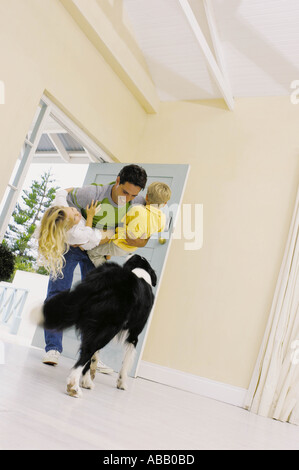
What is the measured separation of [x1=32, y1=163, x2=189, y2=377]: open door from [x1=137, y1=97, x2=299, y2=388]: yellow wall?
12.3 inches

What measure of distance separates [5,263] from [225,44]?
293 centimetres

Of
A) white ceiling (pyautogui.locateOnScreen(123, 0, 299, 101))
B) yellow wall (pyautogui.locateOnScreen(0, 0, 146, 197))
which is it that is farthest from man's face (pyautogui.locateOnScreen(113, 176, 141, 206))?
white ceiling (pyautogui.locateOnScreen(123, 0, 299, 101))

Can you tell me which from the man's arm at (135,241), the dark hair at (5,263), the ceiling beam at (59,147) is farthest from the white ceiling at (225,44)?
the dark hair at (5,263)

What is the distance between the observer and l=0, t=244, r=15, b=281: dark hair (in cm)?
156

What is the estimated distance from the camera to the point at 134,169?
2.23 m

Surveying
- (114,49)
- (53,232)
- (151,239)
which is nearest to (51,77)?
(114,49)

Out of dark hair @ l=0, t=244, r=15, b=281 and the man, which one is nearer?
dark hair @ l=0, t=244, r=15, b=281

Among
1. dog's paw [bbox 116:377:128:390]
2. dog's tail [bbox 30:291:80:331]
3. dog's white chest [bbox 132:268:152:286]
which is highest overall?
dog's white chest [bbox 132:268:152:286]

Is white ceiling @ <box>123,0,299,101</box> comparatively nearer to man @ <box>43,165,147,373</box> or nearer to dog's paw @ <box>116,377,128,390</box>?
man @ <box>43,165,147,373</box>

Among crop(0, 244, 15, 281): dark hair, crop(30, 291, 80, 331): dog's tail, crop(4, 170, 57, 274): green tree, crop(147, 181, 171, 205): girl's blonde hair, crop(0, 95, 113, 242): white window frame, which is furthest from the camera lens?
crop(4, 170, 57, 274): green tree

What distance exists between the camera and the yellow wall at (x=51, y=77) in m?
2.70

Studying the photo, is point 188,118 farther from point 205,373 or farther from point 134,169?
point 205,373

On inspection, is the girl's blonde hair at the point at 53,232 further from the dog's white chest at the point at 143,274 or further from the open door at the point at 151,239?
the open door at the point at 151,239
